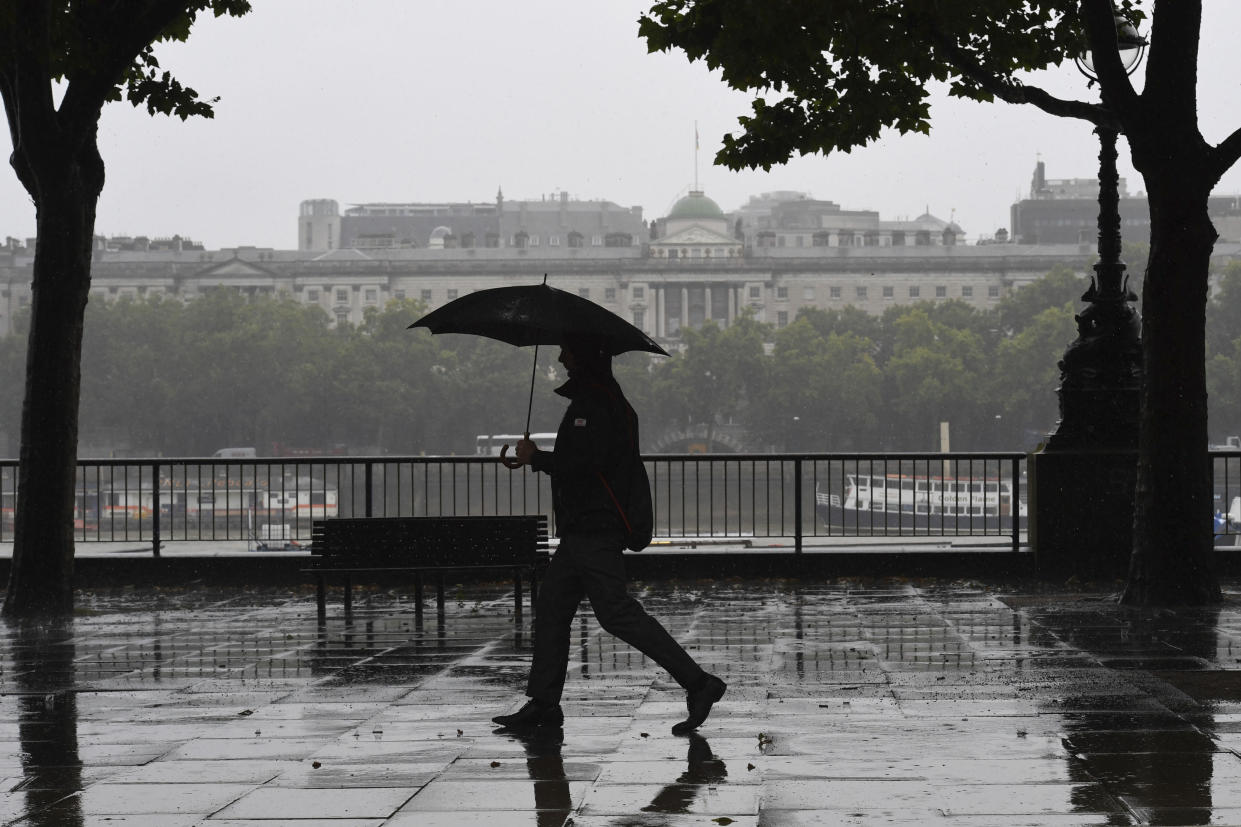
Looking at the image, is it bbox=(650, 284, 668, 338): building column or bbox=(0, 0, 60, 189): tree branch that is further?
bbox=(650, 284, 668, 338): building column

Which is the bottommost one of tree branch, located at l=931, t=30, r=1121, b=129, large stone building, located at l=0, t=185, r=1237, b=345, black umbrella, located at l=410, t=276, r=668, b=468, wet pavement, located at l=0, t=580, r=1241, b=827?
wet pavement, located at l=0, t=580, r=1241, b=827

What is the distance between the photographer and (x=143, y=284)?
519 ft

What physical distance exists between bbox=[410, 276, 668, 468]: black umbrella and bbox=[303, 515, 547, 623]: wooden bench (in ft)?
13.6

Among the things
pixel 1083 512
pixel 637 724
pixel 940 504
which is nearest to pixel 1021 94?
pixel 1083 512

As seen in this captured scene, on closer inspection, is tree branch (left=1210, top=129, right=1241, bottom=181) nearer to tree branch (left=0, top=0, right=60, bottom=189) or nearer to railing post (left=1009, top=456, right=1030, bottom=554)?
railing post (left=1009, top=456, right=1030, bottom=554)

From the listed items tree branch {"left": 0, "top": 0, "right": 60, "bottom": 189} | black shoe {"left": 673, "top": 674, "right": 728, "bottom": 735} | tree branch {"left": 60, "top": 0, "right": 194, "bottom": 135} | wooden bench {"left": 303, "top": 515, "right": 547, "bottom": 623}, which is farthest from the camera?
tree branch {"left": 60, "top": 0, "right": 194, "bottom": 135}

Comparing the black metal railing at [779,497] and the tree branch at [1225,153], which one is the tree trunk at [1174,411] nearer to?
the tree branch at [1225,153]

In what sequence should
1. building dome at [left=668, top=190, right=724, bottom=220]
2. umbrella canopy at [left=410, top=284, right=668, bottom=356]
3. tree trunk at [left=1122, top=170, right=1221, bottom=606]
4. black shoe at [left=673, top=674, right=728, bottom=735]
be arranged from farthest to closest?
1. building dome at [left=668, top=190, right=724, bottom=220]
2. tree trunk at [left=1122, top=170, right=1221, bottom=606]
3. umbrella canopy at [left=410, top=284, right=668, bottom=356]
4. black shoe at [left=673, top=674, right=728, bottom=735]

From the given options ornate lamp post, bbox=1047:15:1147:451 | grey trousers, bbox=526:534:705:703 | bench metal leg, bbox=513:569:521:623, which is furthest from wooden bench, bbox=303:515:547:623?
ornate lamp post, bbox=1047:15:1147:451

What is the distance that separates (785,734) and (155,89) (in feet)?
32.3

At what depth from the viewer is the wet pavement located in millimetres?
5660

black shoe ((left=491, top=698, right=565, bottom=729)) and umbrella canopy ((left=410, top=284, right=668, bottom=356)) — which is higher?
umbrella canopy ((left=410, top=284, right=668, bottom=356))

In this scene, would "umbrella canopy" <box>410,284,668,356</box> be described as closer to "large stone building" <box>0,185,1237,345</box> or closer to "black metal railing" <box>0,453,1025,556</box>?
"black metal railing" <box>0,453,1025,556</box>

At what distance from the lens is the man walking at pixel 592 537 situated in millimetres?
7117
